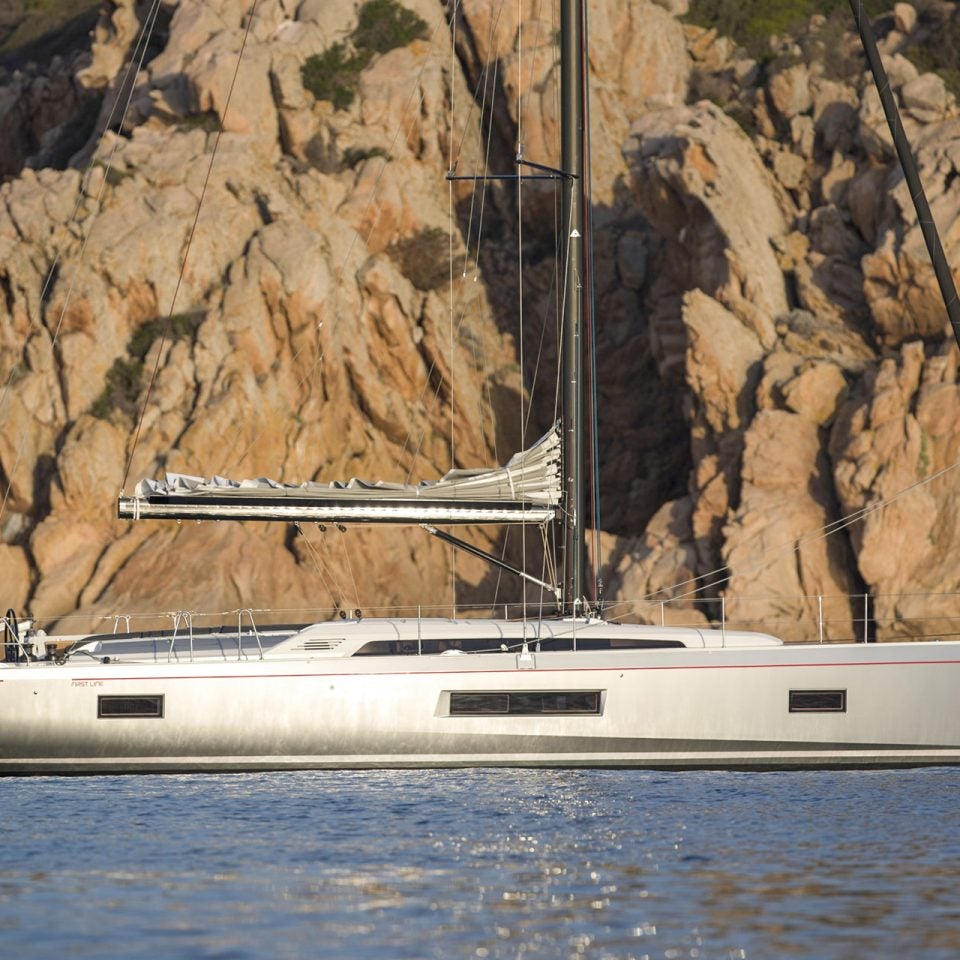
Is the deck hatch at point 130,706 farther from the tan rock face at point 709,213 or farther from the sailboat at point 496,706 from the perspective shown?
the tan rock face at point 709,213

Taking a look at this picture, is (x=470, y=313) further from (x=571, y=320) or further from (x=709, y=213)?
(x=571, y=320)

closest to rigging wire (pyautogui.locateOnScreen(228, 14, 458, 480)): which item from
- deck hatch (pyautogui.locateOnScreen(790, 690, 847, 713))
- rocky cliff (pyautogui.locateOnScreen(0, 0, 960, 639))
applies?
rocky cliff (pyautogui.locateOnScreen(0, 0, 960, 639))

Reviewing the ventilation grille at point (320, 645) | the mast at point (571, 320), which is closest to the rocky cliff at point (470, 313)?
the mast at point (571, 320)

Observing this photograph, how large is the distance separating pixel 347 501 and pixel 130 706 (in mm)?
4032

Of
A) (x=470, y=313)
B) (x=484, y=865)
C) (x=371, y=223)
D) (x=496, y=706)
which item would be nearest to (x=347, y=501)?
(x=496, y=706)

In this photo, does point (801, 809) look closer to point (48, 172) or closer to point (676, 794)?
point (676, 794)

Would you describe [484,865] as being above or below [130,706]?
below

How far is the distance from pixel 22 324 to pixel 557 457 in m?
21.1

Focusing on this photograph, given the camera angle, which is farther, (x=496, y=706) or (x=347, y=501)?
(x=347, y=501)

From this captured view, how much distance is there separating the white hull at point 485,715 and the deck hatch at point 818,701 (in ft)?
0.15

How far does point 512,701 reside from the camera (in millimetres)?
20484

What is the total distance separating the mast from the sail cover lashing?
539 mm

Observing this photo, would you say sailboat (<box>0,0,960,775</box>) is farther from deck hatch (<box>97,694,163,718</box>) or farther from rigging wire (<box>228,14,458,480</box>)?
rigging wire (<box>228,14,458,480</box>)

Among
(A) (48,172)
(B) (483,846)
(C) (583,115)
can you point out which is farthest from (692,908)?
(A) (48,172)
